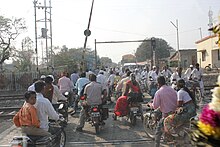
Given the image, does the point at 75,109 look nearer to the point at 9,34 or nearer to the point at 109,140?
the point at 109,140

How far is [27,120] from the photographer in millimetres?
6699

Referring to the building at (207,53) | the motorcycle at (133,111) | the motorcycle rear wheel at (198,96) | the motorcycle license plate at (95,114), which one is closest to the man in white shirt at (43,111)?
the motorcycle license plate at (95,114)

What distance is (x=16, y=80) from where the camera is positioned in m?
30.7

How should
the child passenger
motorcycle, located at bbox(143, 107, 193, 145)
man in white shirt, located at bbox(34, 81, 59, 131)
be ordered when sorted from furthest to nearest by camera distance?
motorcycle, located at bbox(143, 107, 193, 145), man in white shirt, located at bbox(34, 81, 59, 131), the child passenger

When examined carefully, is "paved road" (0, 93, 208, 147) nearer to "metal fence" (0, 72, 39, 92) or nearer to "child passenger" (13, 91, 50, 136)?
"child passenger" (13, 91, 50, 136)

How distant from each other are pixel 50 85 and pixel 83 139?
1.82 metres

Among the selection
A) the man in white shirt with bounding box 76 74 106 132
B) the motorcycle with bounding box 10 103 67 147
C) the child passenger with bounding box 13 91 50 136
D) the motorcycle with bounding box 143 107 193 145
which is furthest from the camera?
the man in white shirt with bounding box 76 74 106 132

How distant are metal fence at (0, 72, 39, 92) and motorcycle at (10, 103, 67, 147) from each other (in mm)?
22768

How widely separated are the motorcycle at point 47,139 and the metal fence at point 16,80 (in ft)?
74.7

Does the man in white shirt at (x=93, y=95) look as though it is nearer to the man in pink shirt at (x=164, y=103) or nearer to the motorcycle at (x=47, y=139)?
the motorcycle at (x=47, y=139)

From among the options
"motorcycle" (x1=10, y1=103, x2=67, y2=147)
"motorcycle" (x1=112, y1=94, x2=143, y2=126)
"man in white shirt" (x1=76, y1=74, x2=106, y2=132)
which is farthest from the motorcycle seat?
"motorcycle" (x1=112, y1=94, x2=143, y2=126)

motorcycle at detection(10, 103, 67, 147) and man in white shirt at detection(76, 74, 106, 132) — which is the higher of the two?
man in white shirt at detection(76, 74, 106, 132)

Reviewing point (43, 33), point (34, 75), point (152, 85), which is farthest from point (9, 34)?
point (152, 85)

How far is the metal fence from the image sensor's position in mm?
30500
